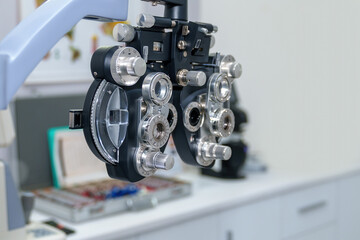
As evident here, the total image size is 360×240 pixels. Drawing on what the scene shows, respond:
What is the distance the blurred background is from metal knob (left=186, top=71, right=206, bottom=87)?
2.97 feet

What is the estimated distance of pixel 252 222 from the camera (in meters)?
1.63

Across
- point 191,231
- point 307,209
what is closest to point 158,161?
point 191,231

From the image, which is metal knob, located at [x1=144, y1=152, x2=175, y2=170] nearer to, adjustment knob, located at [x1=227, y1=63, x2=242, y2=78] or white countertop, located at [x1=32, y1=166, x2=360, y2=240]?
adjustment knob, located at [x1=227, y1=63, x2=242, y2=78]

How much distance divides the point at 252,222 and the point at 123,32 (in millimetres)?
1332

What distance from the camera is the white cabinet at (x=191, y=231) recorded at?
4.44 ft

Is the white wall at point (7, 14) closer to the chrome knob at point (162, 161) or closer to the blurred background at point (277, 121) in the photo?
the blurred background at point (277, 121)

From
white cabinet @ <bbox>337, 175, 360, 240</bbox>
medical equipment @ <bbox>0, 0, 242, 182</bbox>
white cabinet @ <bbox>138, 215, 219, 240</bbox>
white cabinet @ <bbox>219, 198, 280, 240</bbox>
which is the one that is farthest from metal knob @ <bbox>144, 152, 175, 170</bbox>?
white cabinet @ <bbox>337, 175, 360, 240</bbox>

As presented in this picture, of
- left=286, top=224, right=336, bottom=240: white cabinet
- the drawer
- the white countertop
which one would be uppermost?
the white countertop

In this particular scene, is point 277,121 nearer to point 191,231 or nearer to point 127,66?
point 191,231

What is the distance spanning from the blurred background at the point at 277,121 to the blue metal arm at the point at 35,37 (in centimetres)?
97

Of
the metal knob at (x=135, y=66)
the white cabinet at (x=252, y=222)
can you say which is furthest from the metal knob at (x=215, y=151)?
the white cabinet at (x=252, y=222)

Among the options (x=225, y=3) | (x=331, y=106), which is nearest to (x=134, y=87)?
(x=225, y=3)

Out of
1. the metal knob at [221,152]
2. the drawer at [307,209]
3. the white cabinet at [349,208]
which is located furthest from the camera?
the white cabinet at [349,208]

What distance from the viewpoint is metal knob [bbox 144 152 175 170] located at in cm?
40
